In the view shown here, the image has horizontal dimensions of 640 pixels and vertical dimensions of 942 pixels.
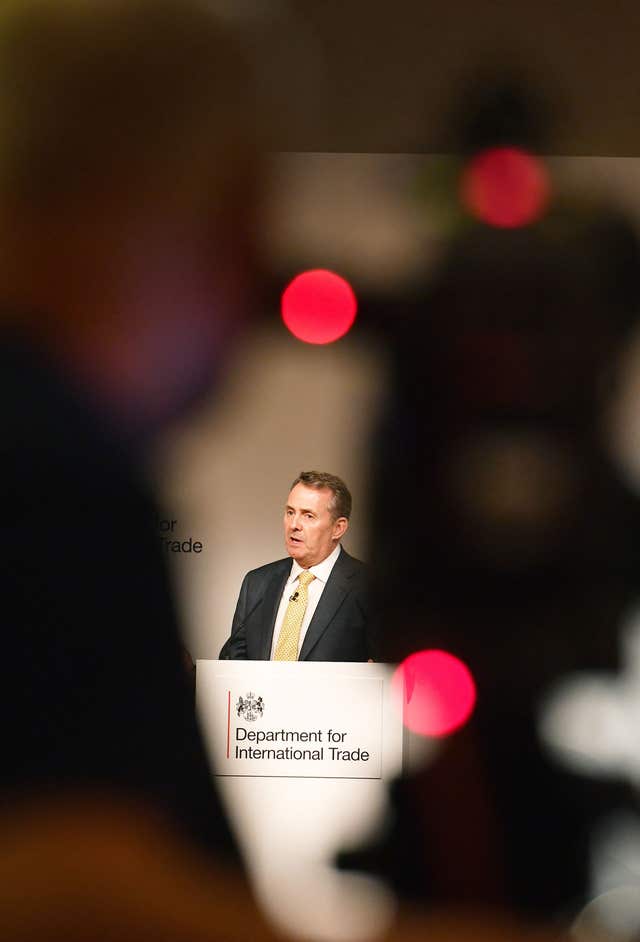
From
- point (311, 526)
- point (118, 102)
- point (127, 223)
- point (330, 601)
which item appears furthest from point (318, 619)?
point (118, 102)

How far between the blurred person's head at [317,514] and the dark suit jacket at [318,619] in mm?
35

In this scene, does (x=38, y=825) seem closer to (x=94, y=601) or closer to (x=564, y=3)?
(x=94, y=601)

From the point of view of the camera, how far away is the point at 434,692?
1579 mm

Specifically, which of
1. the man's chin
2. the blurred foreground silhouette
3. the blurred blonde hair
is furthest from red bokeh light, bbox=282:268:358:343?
the man's chin

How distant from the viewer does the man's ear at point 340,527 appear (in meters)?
1.60

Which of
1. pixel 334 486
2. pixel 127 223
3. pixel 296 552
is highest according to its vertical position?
A: pixel 127 223

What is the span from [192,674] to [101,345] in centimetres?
60

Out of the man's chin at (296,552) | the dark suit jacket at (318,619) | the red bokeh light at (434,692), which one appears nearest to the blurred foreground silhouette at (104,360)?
the dark suit jacket at (318,619)

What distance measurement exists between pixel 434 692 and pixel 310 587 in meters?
0.28

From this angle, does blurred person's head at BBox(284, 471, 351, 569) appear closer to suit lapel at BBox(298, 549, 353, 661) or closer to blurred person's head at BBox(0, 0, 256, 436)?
suit lapel at BBox(298, 549, 353, 661)

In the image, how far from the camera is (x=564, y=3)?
1497mm

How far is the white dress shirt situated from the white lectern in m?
0.07

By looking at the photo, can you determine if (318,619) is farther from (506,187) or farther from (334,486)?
(506,187)

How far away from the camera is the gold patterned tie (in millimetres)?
1590
